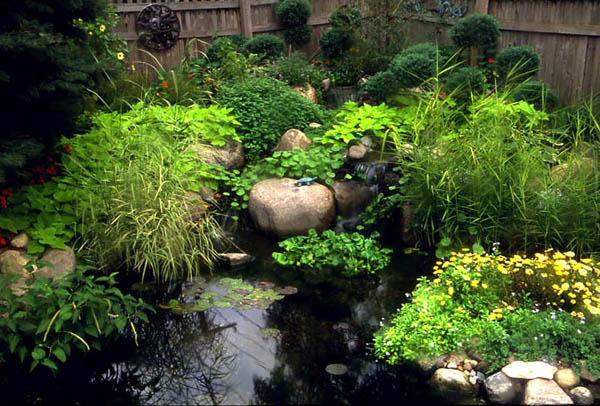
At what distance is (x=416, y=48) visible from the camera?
28.3ft

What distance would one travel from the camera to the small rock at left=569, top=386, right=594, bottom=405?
4.17 meters

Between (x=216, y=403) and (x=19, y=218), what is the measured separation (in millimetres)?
2693

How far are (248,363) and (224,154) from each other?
360 centimetres

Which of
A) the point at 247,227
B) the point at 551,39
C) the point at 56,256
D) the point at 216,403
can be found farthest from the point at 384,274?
the point at 551,39

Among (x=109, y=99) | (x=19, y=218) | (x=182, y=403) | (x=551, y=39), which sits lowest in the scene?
(x=182, y=403)

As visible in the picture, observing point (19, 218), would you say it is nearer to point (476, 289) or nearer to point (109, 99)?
point (109, 99)

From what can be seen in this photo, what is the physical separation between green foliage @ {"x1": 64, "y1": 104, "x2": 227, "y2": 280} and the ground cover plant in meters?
2.17

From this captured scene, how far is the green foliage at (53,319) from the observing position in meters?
4.49

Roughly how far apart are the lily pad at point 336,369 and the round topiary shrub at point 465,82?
4329mm

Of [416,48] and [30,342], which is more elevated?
[416,48]

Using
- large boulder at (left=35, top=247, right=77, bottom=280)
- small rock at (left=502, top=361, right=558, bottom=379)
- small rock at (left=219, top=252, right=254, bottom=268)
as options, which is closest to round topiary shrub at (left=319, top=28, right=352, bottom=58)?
small rock at (left=219, top=252, right=254, bottom=268)

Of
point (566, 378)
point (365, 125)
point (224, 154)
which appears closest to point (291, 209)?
point (224, 154)

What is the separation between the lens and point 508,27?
344 inches

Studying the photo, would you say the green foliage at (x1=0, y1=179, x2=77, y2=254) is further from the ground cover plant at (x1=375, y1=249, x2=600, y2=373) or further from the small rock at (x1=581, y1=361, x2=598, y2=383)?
the small rock at (x1=581, y1=361, x2=598, y2=383)
